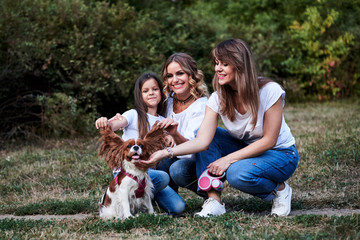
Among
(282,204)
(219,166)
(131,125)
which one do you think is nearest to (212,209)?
(219,166)

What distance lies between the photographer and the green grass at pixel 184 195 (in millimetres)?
3779

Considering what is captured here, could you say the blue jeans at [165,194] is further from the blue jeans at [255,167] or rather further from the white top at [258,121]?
the white top at [258,121]

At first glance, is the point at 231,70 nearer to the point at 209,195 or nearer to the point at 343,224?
the point at 209,195

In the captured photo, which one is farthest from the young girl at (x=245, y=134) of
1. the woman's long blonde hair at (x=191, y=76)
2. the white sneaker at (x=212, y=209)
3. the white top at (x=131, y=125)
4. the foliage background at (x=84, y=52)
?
the foliage background at (x=84, y=52)

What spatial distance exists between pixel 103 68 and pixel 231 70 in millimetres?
6204

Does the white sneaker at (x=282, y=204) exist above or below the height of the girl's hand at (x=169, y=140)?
below

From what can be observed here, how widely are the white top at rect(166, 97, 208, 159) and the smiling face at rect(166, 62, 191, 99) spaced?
0.18m

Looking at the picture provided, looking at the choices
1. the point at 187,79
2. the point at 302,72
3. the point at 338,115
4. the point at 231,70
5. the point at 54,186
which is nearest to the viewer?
the point at 231,70

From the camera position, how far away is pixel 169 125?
4.34 m

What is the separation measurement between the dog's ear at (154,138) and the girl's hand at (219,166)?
1.71 ft

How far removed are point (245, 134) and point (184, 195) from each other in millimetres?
1749

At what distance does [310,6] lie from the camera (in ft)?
52.0

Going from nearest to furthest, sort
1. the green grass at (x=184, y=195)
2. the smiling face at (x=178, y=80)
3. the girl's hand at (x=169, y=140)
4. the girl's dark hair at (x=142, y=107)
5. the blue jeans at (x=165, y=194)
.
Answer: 1. the green grass at (x=184, y=195)
2. the girl's hand at (x=169, y=140)
3. the blue jeans at (x=165, y=194)
4. the girl's dark hair at (x=142, y=107)
5. the smiling face at (x=178, y=80)

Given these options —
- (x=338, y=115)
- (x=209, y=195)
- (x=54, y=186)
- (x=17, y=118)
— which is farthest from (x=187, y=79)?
(x=338, y=115)
